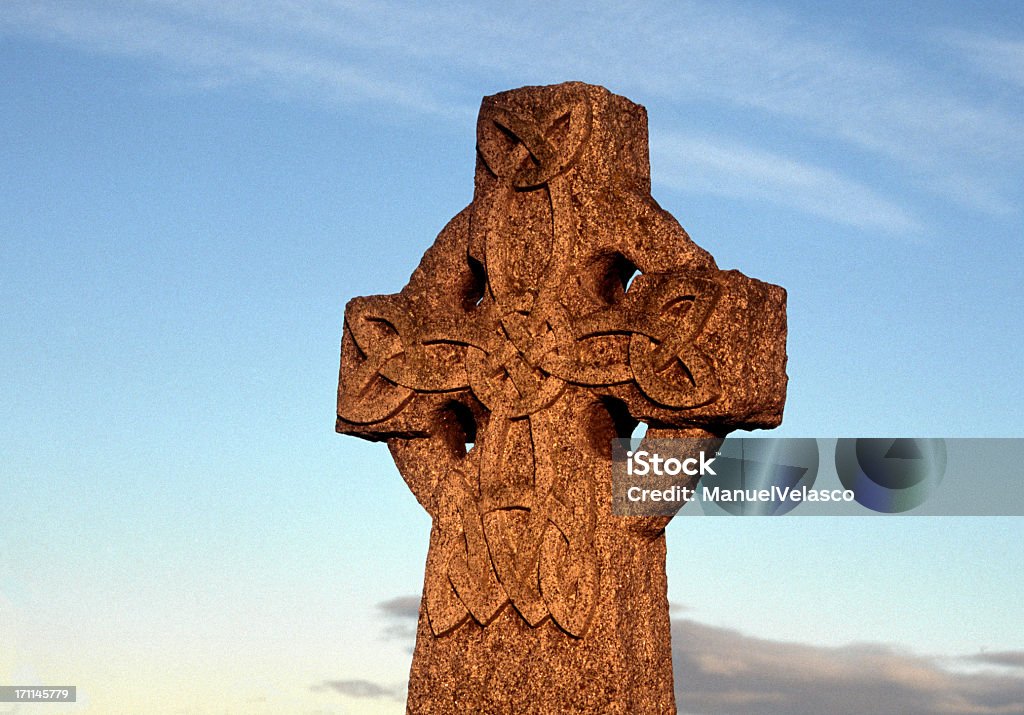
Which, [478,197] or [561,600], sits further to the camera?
[478,197]

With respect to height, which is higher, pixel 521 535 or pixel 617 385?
pixel 617 385


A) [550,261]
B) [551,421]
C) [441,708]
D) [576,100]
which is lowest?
[441,708]

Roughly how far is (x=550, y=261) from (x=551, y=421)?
87cm

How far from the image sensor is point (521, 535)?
9125 millimetres

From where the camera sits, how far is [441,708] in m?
9.21

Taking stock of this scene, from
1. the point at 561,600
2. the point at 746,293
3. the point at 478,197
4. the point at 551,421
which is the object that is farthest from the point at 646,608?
the point at 478,197

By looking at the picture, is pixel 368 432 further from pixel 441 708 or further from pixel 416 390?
pixel 441 708

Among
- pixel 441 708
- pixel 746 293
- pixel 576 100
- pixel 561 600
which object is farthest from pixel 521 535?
pixel 576 100

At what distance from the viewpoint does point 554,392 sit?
9.20 metres

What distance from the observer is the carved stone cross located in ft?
29.2

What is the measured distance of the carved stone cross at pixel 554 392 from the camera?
8891mm

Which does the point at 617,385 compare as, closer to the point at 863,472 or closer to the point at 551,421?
the point at 551,421

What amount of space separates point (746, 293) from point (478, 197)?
1765 millimetres

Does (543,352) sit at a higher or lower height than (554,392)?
higher
